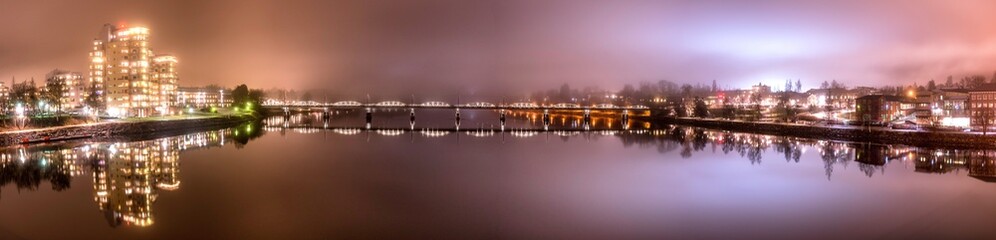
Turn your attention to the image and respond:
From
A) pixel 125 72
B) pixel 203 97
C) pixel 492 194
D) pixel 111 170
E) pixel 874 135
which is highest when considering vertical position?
pixel 125 72

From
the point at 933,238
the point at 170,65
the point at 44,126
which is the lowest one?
the point at 933,238

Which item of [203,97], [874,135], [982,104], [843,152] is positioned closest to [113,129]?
[843,152]

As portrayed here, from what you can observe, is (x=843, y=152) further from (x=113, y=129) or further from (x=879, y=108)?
(x=113, y=129)

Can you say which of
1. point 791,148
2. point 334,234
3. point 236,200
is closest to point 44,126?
point 236,200

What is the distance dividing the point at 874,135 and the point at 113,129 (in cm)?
4768

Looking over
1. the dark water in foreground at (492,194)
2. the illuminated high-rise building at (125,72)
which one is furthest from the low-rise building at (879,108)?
the illuminated high-rise building at (125,72)

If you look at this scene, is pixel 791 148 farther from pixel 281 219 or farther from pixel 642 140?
pixel 281 219

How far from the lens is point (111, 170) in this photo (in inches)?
881

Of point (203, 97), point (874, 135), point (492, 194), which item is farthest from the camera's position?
point (203, 97)

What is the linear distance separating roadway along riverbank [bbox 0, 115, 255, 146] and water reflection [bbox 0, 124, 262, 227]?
1817mm

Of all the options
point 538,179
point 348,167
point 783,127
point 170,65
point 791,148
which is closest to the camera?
point 538,179

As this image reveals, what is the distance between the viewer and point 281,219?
1373 cm

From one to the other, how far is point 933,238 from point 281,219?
13711 millimetres

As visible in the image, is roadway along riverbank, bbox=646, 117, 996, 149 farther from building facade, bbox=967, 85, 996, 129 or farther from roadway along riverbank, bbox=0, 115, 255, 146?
roadway along riverbank, bbox=0, 115, 255, 146
